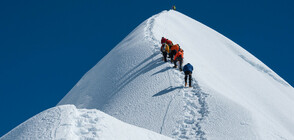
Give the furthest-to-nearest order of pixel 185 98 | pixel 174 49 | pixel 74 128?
pixel 174 49, pixel 185 98, pixel 74 128

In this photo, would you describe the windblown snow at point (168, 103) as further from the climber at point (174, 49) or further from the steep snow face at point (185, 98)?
the climber at point (174, 49)

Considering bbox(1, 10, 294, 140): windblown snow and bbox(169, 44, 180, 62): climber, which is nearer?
bbox(1, 10, 294, 140): windblown snow

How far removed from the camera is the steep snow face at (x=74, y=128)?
8.16 meters

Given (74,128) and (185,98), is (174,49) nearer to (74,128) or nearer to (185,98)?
(185,98)

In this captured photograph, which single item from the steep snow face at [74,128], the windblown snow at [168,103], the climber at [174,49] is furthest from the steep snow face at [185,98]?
the steep snow face at [74,128]

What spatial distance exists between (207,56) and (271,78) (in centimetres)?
628

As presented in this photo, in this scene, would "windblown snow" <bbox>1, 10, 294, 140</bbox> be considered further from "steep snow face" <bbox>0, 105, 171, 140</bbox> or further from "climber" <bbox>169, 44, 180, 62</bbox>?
"climber" <bbox>169, 44, 180, 62</bbox>

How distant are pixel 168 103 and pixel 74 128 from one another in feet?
22.3

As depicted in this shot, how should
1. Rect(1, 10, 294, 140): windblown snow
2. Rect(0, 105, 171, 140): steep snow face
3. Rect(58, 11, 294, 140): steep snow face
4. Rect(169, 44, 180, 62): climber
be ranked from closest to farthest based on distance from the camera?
1. Rect(0, 105, 171, 140): steep snow face
2. Rect(1, 10, 294, 140): windblown snow
3. Rect(58, 11, 294, 140): steep snow face
4. Rect(169, 44, 180, 62): climber

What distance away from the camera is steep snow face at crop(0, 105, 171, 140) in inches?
321

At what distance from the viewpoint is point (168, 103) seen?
14.6 m

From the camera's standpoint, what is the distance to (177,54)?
1730cm

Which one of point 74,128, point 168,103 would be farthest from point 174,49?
point 74,128

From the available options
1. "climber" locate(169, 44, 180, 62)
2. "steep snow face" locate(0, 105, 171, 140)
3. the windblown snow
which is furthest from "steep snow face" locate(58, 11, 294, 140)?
"steep snow face" locate(0, 105, 171, 140)
